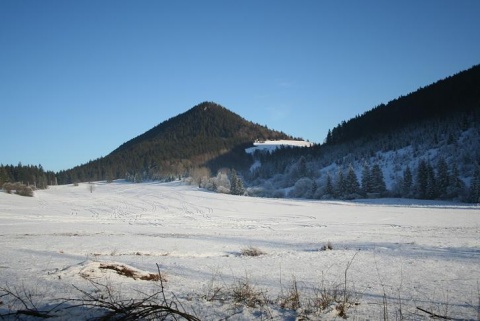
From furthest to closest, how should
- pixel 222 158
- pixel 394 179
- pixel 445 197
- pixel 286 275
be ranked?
pixel 222 158 → pixel 394 179 → pixel 445 197 → pixel 286 275

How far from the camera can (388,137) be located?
106688 millimetres

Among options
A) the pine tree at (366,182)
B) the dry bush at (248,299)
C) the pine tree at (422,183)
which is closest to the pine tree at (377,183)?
the pine tree at (366,182)

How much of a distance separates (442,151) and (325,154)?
46510 millimetres

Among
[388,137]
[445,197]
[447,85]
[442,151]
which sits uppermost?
[447,85]

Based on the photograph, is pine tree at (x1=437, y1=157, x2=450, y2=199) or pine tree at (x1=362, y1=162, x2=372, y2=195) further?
pine tree at (x1=362, y1=162, x2=372, y2=195)

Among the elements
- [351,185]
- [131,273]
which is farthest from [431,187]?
[131,273]

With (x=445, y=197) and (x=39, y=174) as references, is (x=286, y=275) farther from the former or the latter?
(x=39, y=174)

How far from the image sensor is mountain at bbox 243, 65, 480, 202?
2319 inches

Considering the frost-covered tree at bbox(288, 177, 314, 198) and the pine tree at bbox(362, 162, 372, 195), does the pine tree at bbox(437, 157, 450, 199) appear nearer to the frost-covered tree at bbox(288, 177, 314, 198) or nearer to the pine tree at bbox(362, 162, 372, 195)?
the pine tree at bbox(362, 162, 372, 195)

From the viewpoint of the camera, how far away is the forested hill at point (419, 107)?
109 m

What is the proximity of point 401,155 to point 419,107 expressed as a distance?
162 feet

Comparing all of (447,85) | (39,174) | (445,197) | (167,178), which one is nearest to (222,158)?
(167,178)

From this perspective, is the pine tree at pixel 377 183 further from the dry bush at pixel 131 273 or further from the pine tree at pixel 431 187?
the dry bush at pixel 131 273

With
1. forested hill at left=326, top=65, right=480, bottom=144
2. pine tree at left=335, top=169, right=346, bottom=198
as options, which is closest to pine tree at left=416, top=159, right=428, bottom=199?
pine tree at left=335, top=169, right=346, bottom=198
